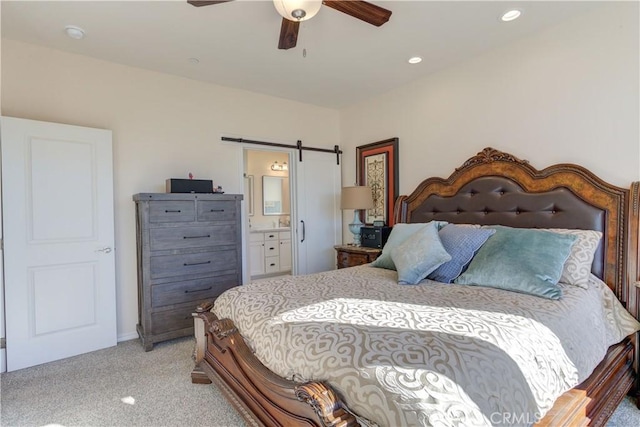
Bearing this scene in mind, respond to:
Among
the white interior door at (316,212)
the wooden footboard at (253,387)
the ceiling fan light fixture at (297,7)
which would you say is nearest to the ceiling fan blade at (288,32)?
the ceiling fan light fixture at (297,7)

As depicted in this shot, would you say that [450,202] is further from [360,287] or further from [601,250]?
[360,287]

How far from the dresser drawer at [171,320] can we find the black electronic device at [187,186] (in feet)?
3.80

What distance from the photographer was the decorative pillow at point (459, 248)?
7.16 ft

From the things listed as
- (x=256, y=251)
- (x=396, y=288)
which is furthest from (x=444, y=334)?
(x=256, y=251)

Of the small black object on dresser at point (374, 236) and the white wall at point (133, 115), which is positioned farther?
the small black object on dresser at point (374, 236)

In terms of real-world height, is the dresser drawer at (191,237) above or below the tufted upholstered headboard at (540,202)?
below

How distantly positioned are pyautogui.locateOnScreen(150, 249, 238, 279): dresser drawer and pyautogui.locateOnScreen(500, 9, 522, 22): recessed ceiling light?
3151 mm

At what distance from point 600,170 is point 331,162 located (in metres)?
3.01

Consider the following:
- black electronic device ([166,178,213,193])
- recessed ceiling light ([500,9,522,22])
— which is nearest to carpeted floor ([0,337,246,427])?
black electronic device ([166,178,213,193])

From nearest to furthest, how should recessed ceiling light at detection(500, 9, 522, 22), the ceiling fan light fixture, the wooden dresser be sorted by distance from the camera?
the ceiling fan light fixture < recessed ceiling light at detection(500, 9, 522, 22) < the wooden dresser

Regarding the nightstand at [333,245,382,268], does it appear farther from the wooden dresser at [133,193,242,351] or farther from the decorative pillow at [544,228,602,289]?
the decorative pillow at [544,228,602,289]

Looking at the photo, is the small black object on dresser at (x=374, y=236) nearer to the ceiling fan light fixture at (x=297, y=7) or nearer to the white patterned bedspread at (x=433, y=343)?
the white patterned bedspread at (x=433, y=343)

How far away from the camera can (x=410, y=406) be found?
89cm

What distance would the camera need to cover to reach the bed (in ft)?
3.27
